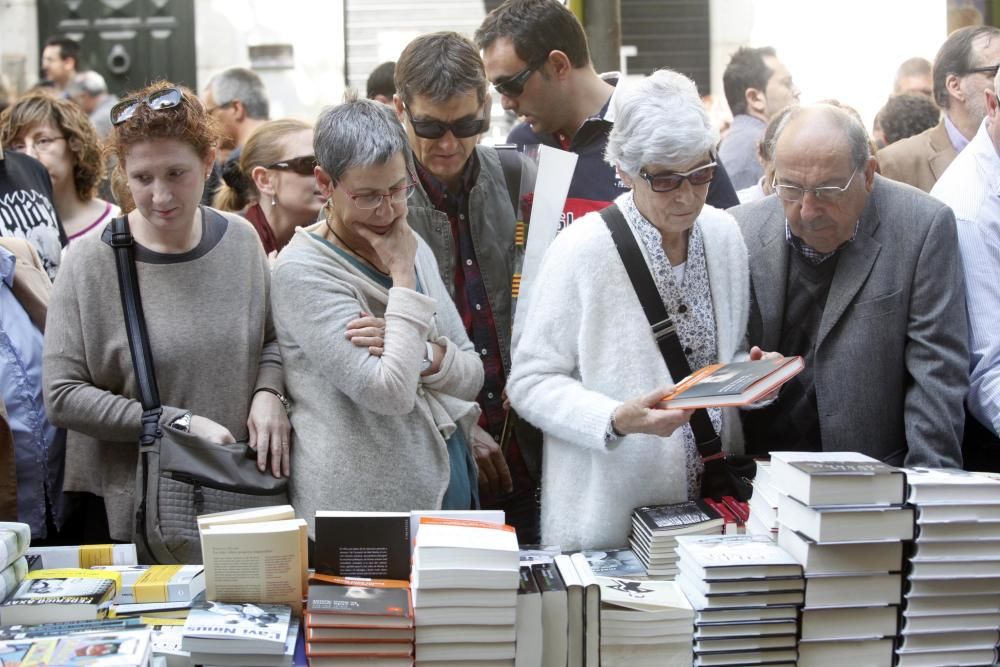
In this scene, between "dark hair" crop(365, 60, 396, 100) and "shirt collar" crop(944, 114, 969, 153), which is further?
"dark hair" crop(365, 60, 396, 100)

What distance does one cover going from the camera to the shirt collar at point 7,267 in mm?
2920

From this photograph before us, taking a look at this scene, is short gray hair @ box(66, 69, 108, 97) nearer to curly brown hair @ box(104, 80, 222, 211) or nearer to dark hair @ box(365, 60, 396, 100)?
dark hair @ box(365, 60, 396, 100)

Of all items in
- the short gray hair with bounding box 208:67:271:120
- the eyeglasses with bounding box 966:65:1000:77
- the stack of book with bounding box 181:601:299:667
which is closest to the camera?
the stack of book with bounding box 181:601:299:667

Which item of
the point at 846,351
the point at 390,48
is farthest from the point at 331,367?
the point at 390,48

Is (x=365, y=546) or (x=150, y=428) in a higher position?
(x=150, y=428)

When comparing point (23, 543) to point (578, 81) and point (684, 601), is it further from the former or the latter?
point (578, 81)

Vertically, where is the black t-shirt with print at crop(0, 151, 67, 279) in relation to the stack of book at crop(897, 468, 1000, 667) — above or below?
above

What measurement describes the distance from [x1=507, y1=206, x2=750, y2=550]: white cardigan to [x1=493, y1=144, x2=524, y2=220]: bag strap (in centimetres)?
56

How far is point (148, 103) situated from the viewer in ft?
8.54

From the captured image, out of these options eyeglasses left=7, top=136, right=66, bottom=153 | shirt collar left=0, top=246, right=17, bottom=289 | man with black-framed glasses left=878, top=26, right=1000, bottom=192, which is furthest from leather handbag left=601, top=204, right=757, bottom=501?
eyeglasses left=7, top=136, right=66, bottom=153

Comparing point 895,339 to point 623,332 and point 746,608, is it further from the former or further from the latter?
point 746,608

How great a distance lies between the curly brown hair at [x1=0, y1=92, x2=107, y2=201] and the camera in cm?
439

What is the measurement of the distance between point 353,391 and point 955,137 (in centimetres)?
319

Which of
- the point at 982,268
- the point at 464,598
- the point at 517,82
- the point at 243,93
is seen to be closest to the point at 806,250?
the point at 982,268
